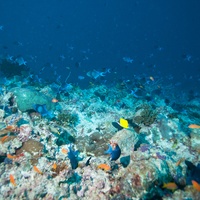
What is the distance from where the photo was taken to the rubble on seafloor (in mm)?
5570

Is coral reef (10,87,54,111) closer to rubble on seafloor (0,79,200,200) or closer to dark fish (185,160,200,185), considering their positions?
rubble on seafloor (0,79,200,200)

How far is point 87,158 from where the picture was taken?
286 inches

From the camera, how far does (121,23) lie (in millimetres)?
131875

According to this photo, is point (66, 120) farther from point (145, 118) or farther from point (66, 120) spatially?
point (145, 118)

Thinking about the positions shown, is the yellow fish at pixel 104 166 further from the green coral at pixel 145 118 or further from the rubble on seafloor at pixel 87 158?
the green coral at pixel 145 118

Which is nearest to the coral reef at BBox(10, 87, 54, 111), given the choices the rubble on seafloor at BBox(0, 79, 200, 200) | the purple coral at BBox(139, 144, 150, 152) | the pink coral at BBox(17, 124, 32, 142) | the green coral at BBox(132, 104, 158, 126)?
the rubble on seafloor at BBox(0, 79, 200, 200)

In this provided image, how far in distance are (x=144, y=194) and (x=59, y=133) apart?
13.2ft

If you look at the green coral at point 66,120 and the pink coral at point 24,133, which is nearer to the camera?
the pink coral at point 24,133

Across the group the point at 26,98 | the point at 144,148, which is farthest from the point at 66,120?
the point at 144,148

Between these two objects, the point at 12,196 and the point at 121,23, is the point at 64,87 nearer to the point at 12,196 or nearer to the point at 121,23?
the point at 12,196

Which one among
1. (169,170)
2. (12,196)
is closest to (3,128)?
(12,196)

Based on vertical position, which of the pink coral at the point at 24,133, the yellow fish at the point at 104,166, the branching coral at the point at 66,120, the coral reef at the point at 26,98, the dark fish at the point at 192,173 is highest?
the coral reef at the point at 26,98

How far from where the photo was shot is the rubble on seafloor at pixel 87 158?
5570mm

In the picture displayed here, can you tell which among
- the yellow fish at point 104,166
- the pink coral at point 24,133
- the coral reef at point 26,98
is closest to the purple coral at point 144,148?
the yellow fish at point 104,166
